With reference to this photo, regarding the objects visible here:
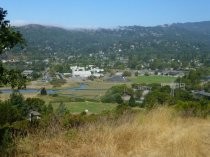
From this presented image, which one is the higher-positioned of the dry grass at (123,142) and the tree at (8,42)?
the tree at (8,42)

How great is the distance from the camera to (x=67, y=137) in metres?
5.47

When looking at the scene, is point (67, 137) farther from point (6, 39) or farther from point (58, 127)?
point (6, 39)

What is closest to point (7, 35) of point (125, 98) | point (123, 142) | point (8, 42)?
point (8, 42)

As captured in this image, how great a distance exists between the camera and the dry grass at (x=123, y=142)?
509 centimetres

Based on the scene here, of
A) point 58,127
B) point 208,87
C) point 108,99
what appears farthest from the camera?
point 208,87

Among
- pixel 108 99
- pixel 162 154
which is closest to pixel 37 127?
A: pixel 162 154

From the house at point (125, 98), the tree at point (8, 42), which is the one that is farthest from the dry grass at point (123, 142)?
the house at point (125, 98)

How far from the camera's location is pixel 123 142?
5.52m

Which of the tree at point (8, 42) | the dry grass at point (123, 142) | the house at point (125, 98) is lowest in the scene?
the house at point (125, 98)

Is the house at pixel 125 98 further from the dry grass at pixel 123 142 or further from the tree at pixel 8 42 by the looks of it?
the tree at pixel 8 42

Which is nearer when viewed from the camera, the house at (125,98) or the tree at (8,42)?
the tree at (8,42)

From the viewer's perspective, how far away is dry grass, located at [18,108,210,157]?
509cm

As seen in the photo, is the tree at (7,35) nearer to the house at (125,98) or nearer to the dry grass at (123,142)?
the dry grass at (123,142)

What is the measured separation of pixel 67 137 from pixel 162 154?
1.16 metres
